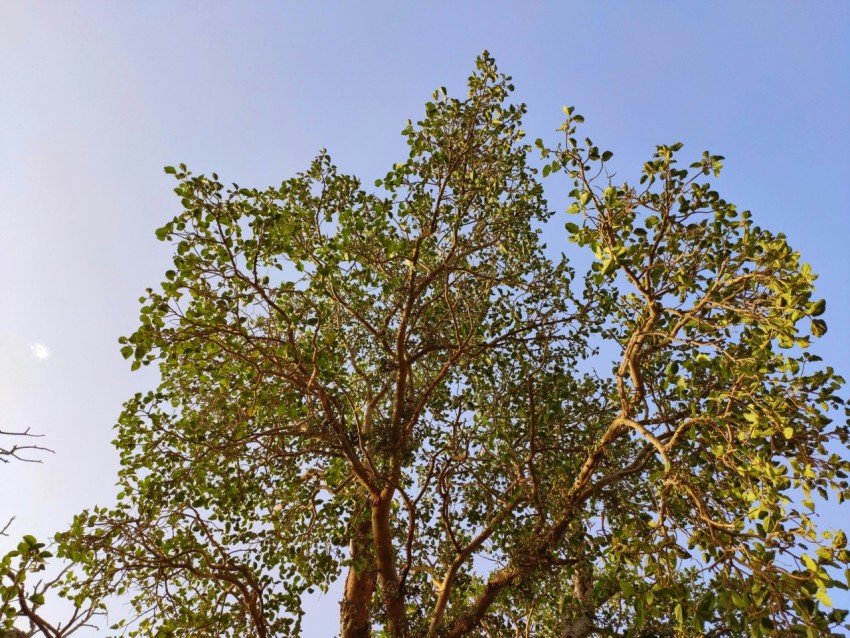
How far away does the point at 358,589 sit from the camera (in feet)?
29.6

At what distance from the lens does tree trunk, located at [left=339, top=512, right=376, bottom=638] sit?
842cm

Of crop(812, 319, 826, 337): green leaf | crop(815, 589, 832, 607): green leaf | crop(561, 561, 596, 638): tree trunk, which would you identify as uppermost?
crop(812, 319, 826, 337): green leaf

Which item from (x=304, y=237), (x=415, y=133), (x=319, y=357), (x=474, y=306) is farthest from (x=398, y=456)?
(x=415, y=133)

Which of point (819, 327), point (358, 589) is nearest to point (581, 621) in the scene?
point (358, 589)

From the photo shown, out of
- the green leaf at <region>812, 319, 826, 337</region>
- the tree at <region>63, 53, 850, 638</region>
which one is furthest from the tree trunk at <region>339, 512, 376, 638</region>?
the green leaf at <region>812, 319, 826, 337</region>

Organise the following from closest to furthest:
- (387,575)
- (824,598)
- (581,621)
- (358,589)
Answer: (824,598)
(387,575)
(358,589)
(581,621)

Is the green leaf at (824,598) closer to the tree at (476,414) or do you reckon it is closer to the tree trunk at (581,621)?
the tree at (476,414)

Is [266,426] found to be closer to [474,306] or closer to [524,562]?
[474,306]

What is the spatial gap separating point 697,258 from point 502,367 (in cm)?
397

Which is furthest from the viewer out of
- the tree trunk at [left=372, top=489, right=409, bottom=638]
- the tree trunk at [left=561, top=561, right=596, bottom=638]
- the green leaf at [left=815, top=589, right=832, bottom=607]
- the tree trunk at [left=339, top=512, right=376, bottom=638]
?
the tree trunk at [left=561, top=561, right=596, bottom=638]

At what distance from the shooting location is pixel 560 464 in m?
8.76

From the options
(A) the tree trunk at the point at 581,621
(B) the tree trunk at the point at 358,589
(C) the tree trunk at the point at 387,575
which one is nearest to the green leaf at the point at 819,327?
(C) the tree trunk at the point at 387,575

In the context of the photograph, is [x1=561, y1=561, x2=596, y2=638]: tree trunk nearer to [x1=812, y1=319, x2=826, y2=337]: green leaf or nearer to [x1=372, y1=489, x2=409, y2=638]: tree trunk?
[x1=372, y1=489, x2=409, y2=638]: tree trunk

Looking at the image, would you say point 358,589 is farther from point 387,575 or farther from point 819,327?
point 819,327
